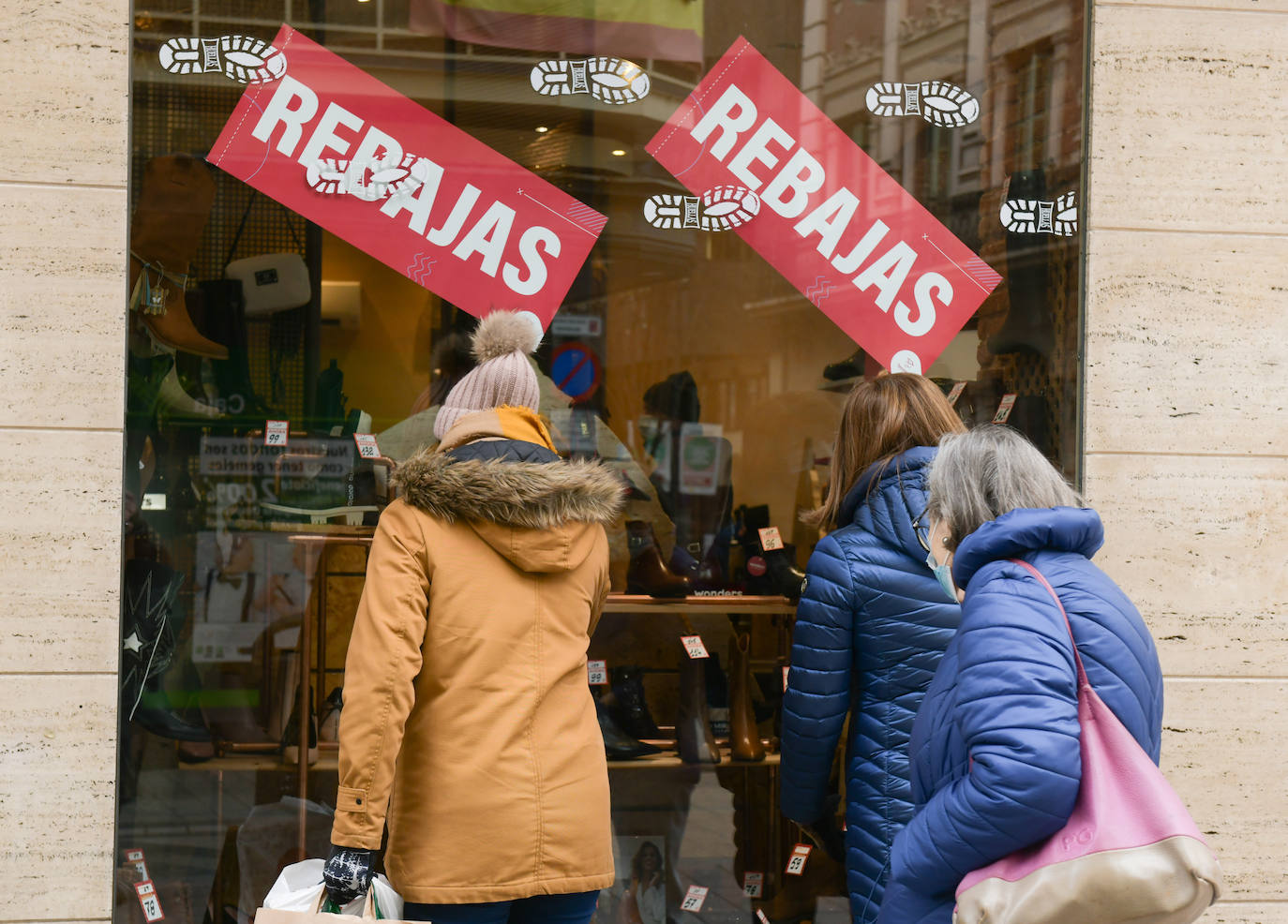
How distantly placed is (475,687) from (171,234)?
1.78m

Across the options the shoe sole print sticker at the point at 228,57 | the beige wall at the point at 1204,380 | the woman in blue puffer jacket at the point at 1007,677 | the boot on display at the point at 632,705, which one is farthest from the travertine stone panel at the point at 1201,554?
the shoe sole print sticker at the point at 228,57

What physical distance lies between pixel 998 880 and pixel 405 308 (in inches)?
96.5

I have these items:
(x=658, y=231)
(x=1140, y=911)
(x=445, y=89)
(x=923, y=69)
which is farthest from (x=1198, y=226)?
(x=1140, y=911)

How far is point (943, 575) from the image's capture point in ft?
8.77

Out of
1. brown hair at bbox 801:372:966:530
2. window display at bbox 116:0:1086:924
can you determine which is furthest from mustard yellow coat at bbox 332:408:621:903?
window display at bbox 116:0:1086:924

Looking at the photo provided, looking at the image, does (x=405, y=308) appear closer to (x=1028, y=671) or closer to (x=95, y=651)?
(x=95, y=651)

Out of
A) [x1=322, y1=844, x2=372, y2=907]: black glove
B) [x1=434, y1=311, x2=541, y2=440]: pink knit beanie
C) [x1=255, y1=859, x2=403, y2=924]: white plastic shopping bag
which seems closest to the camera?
[x1=255, y1=859, x2=403, y2=924]: white plastic shopping bag

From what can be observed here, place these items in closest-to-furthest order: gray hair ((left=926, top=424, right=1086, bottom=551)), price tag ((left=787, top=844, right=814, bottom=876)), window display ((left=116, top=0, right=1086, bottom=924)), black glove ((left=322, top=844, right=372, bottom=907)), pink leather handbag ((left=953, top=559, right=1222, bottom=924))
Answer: pink leather handbag ((left=953, top=559, right=1222, bottom=924))
gray hair ((left=926, top=424, right=1086, bottom=551))
black glove ((left=322, top=844, right=372, bottom=907))
window display ((left=116, top=0, right=1086, bottom=924))
price tag ((left=787, top=844, right=814, bottom=876))

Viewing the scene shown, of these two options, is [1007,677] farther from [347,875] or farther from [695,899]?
[695,899]

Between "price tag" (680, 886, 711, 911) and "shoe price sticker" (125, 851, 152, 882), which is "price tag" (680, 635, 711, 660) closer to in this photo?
"price tag" (680, 886, 711, 911)

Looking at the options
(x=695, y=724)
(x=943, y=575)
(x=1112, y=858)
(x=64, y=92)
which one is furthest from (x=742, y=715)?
(x=64, y=92)

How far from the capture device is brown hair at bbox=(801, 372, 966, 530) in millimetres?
2998

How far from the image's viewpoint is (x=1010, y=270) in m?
3.91

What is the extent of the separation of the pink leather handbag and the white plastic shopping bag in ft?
4.00
